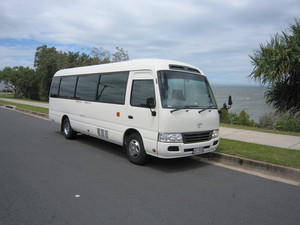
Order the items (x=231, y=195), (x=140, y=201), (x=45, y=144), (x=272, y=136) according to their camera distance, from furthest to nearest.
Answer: (x=272, y=136)
(x=45, y=144)
(x=231, y=195)
(x=140, y=201)

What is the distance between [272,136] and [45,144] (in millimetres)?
7921

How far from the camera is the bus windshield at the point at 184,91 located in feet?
19.1

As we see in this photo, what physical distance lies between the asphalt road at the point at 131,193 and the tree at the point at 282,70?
702cm

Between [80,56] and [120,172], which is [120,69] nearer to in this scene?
[120,172]

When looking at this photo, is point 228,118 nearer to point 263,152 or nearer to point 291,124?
point 291,124

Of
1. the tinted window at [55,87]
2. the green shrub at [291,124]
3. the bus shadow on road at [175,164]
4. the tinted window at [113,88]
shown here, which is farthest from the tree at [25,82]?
→ the bus shadow on road at [175,164]

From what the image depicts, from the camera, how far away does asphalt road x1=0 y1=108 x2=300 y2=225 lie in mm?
3713

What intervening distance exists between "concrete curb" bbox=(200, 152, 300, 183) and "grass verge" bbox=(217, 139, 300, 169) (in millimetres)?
177

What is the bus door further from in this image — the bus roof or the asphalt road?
the asphalt road

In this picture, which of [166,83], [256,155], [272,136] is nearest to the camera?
[166,83]

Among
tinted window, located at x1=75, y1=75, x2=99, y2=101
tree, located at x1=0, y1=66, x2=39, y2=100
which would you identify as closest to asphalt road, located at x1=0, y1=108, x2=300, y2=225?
tinted window, located at x1=75, y1=75, x2=99, y2=101

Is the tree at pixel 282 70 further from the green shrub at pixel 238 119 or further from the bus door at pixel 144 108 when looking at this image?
the bus door at pixel 144 108

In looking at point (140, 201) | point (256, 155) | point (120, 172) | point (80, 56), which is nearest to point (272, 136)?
point (256, 155)

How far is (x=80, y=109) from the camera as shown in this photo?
8.70 meters
